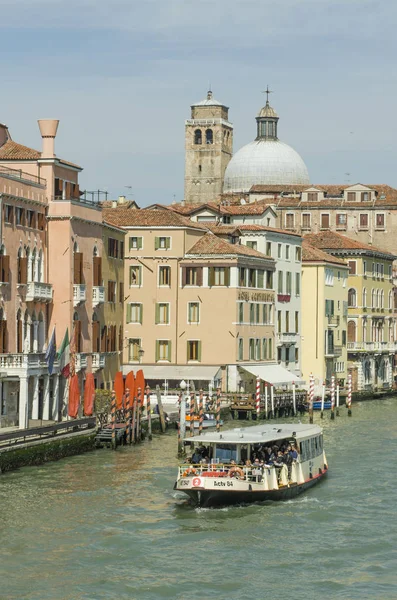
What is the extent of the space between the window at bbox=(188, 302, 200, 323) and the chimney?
67.5ft

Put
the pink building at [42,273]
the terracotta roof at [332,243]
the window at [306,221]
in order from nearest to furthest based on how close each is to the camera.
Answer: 1. the pink building at [42,273]
2. the terracotta roof at [332,243]
3. the window at [306,221]

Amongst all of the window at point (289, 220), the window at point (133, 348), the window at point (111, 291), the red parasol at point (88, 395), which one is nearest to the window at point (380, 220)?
the window at point (289, 220)

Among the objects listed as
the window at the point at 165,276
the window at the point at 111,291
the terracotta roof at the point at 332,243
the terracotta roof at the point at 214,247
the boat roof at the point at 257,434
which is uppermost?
the terracotta roof at the point at 332,243

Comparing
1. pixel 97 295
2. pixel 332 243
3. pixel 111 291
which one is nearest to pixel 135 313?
pixel 111 291

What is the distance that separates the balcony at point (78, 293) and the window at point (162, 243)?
662 inches

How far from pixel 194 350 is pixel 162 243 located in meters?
5.47

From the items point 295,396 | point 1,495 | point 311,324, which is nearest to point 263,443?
point 1,495

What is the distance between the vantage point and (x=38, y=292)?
59.2m

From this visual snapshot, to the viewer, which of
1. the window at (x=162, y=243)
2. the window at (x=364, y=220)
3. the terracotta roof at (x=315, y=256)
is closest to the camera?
the window at (x=162, y=243)

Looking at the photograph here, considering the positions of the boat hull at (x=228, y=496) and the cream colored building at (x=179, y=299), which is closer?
the boat hull at (x=228, y=496)

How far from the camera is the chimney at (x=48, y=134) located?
60.5 metres

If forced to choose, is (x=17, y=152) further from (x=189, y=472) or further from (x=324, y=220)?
(x=324, y=220)

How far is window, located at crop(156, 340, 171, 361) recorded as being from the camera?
262 feet

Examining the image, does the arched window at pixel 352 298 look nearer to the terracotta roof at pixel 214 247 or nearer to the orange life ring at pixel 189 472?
the terracotta roof at pixel 214 247
